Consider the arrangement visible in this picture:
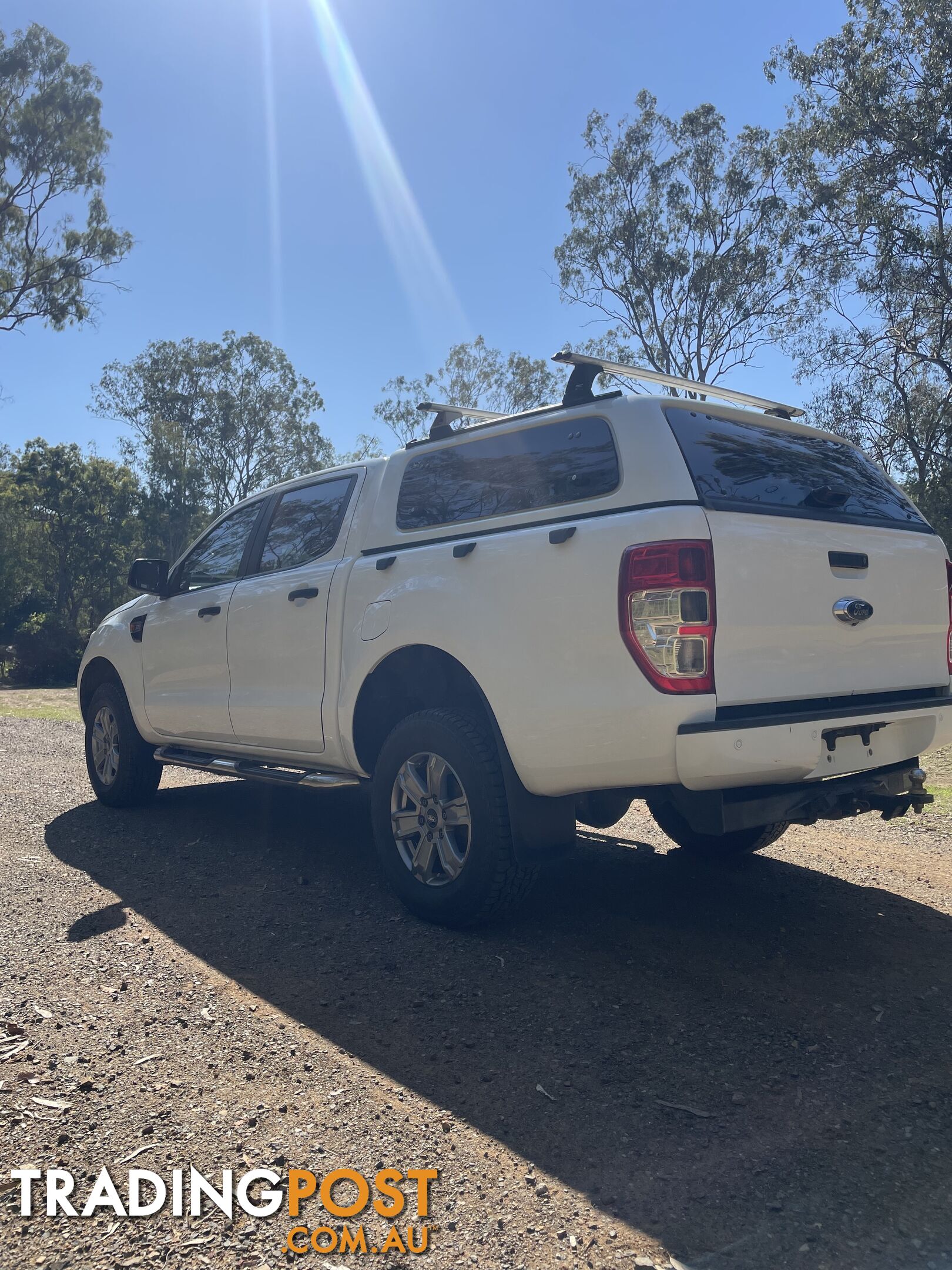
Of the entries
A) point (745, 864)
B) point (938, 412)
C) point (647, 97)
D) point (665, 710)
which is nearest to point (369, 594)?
point (665, 710)

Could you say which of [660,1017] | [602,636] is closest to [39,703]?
[602,636]

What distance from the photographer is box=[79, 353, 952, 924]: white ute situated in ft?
10.3

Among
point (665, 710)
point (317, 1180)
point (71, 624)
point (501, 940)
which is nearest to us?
point (317, 1180)

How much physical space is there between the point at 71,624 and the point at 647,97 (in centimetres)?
2150

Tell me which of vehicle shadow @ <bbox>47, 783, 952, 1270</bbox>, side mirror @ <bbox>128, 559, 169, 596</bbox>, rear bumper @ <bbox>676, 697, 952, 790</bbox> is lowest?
vehicle shadow @ <bbox>47, 783, 952, 1270</bbox>

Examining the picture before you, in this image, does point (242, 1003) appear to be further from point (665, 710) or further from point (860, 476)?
point (860, 476)

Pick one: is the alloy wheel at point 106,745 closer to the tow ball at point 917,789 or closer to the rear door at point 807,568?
the rear door at point 807,568

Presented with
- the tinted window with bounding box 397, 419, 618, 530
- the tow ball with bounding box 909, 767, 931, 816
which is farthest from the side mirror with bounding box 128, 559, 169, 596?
the tow ball with bounding box 909, 767, 931, 816

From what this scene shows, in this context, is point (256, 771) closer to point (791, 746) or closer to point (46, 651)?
point (791, 746)

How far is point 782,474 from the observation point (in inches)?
144

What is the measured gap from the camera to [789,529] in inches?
131

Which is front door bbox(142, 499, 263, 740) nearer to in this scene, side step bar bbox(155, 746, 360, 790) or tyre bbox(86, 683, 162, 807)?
side step bar bbox(155, 746, 360, 790)

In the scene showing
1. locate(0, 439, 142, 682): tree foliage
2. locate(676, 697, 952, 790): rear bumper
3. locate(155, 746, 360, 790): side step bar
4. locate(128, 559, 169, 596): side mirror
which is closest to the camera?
locate(676, 697, 952, 790): rear bumper

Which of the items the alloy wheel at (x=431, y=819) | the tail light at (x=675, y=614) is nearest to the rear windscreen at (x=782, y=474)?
the tail light at (x=675, y=614)
